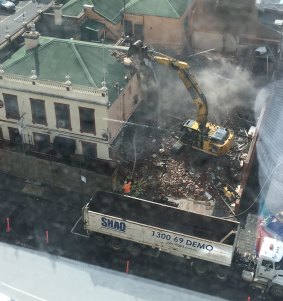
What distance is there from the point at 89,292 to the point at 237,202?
511 inches

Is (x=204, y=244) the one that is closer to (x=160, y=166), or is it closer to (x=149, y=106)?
(x=160, y=166)

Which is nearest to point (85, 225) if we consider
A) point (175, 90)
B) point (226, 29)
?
point (175, 90)

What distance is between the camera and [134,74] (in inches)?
1759

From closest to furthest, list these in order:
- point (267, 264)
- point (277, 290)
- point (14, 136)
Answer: point (267, 264), point (277, 290), point (14, 136)

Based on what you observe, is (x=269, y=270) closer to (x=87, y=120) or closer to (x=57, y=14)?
(x=87, y=120)

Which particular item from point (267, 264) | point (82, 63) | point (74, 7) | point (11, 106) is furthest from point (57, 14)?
point (267, 264)

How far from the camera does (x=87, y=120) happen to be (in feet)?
133

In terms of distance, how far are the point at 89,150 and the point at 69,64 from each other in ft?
22.5

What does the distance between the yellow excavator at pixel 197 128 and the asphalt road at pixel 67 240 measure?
10.3 metres

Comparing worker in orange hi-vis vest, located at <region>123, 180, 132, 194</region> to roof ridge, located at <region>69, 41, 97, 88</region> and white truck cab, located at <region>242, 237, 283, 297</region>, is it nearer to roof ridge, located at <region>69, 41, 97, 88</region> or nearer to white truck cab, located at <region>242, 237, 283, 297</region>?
roof ridge, located at <region>69, 41, 97, 88</region>

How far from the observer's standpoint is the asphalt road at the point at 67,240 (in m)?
35.2

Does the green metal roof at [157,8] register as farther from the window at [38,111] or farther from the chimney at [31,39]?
the window at [38,111]

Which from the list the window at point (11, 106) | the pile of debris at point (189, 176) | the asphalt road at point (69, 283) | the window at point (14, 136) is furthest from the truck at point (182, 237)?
the window at point (11, 106)

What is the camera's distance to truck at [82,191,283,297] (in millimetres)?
33688
